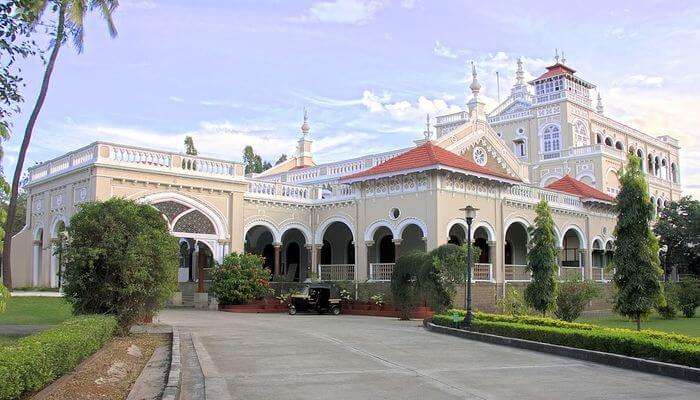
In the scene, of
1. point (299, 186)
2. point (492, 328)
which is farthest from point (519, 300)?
point (299, 186)

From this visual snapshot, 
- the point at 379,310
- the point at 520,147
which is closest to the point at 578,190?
the point at 520,147

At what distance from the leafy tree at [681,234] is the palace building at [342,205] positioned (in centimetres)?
583

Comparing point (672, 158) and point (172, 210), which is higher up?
point (672, 158)

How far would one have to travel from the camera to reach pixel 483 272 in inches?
1057

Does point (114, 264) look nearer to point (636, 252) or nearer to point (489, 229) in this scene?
point (636, 252)

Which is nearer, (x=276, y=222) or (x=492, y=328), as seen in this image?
(x=492, y=328)

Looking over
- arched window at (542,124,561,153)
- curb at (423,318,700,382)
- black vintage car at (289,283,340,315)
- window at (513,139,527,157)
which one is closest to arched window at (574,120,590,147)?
arched window at (542,124,561,153)

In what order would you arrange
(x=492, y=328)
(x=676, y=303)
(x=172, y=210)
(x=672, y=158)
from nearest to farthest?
(x=492, y=328) → (x=172, y=210) → (x=676, y=303) → (x=672, y=158)

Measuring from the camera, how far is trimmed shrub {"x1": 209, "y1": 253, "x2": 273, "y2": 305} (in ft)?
84.0

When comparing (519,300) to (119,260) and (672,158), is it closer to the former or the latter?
(119,260)

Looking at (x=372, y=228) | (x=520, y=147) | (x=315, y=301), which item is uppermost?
(x=520, y=147)

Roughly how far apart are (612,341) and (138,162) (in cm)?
1799

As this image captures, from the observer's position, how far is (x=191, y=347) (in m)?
13.1

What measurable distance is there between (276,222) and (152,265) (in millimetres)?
13963
